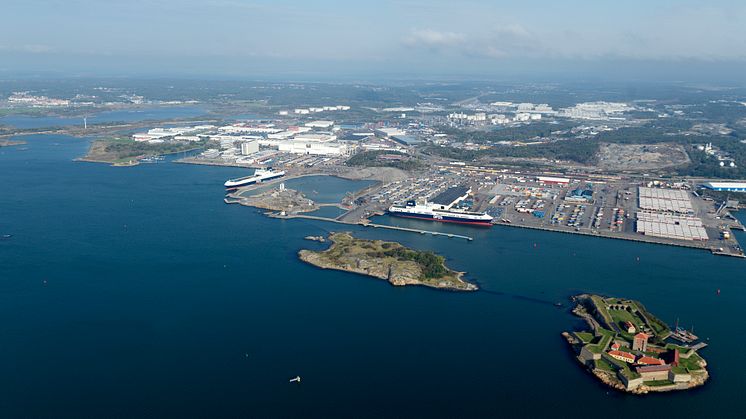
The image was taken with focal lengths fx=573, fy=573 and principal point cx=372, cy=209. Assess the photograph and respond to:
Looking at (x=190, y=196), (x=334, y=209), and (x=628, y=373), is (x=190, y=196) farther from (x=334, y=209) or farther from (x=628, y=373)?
(x=628, y=373)

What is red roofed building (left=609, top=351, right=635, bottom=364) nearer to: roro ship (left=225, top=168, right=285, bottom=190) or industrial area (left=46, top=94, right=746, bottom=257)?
industrial area (left=46, top=94, right=746, bottom=257)

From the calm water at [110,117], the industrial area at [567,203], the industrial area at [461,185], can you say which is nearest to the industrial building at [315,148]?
the industrial area at [461,185]

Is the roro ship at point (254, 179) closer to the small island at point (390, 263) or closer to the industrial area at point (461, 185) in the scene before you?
the industrial area at point (461, 185)

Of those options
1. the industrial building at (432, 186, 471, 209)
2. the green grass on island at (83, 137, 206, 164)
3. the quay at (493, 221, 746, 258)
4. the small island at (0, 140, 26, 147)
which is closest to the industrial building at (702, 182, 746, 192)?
the quay at (493, 221, 746, 258)

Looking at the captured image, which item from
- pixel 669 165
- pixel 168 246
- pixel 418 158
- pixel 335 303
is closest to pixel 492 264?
pixel 335 303

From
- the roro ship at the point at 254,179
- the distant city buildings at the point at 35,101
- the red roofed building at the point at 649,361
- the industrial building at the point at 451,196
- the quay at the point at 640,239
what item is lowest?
the red roofed building at the point at 649,361
